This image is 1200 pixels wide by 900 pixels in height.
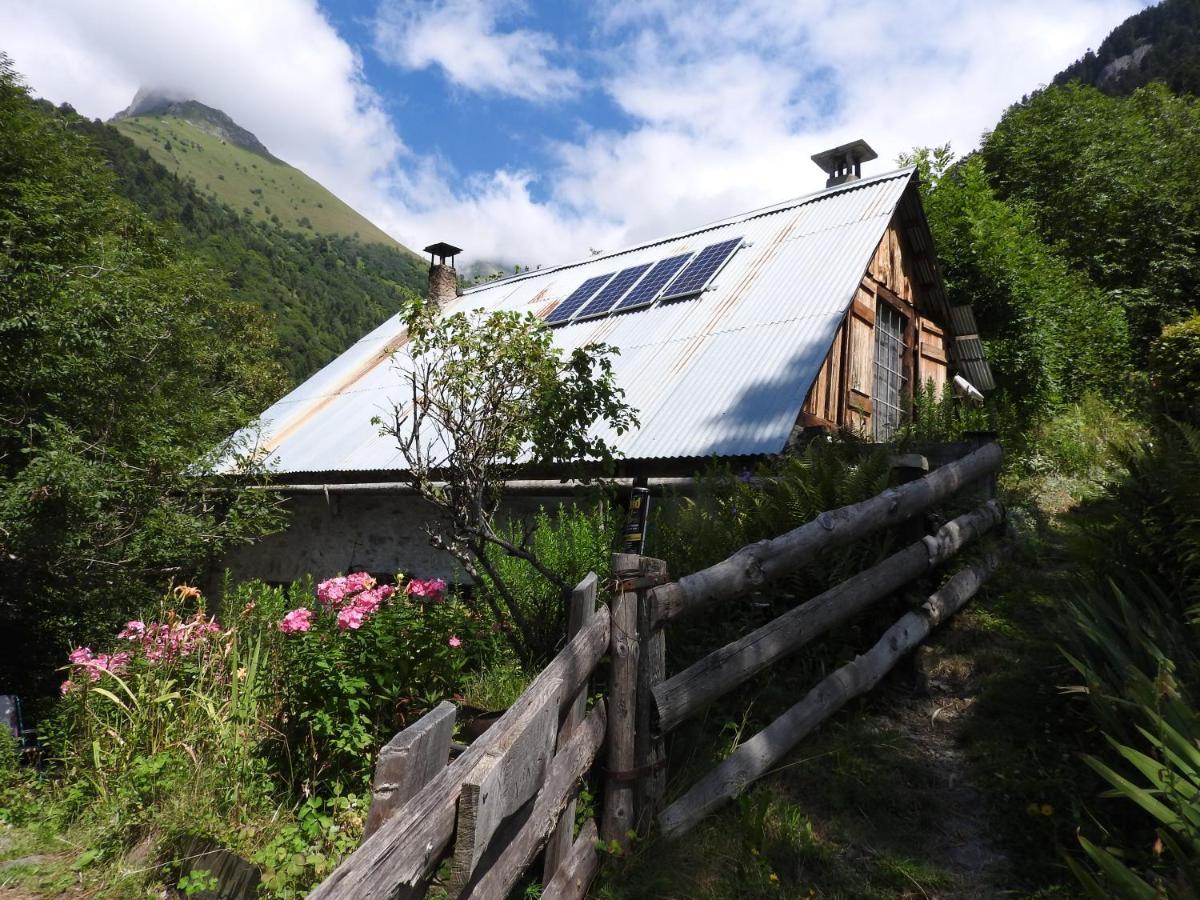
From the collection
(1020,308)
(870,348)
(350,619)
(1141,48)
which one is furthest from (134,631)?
(1141,48)

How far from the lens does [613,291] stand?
35.5 feet

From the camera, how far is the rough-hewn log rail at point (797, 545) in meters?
3.09

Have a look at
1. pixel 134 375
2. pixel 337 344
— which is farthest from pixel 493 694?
pixel 337 344

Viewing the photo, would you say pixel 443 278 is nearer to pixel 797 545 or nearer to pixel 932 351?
pixel 932 351

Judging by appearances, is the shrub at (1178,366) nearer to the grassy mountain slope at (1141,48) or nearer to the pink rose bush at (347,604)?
the pink rose bush at (347,604)

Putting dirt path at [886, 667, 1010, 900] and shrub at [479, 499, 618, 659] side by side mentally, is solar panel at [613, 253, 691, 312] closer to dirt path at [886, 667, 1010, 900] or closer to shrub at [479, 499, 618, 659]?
shrub at [479, 499, 618, 659]

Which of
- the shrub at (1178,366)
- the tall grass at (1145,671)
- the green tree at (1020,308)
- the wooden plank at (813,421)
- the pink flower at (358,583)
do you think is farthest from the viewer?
the green tree at (1020,308)

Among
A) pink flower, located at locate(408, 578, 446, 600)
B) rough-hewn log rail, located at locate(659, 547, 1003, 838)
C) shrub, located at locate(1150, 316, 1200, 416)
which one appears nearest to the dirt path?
rough-hewn log rail, located at locate(659, 547, 1003, 838)

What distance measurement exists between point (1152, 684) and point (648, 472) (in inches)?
178

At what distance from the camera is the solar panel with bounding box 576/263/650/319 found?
10414 mm

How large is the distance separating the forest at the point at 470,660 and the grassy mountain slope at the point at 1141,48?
55.8 m

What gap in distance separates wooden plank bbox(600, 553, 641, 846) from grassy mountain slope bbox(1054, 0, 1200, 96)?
58565 millimetres

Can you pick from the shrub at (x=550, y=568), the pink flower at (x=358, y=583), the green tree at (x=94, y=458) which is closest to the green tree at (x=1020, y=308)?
the shrub at (x=550, y=568)

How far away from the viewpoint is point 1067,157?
2317cm
